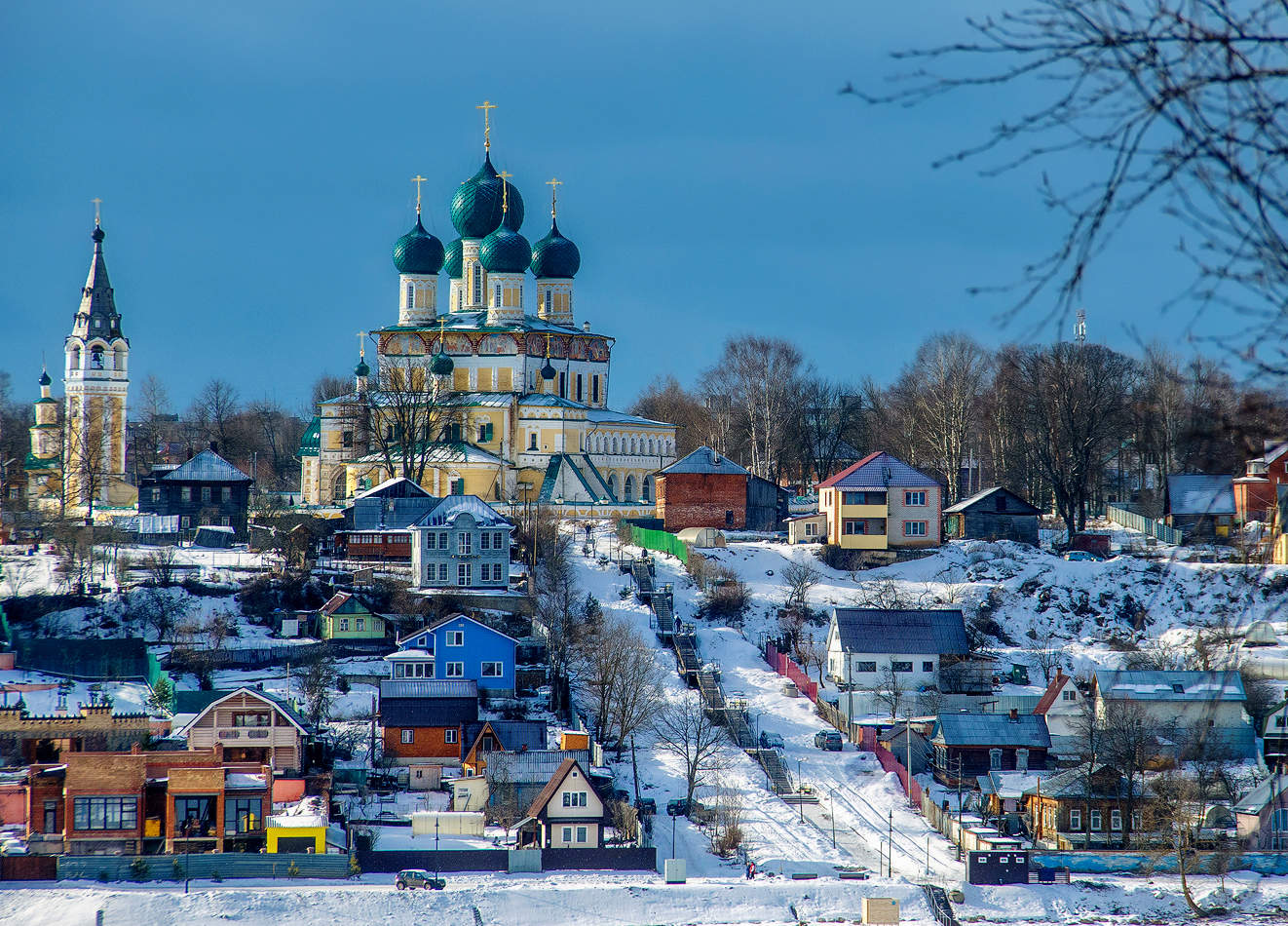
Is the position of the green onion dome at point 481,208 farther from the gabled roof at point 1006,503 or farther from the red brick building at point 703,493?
the gabled roof at point 1006,503

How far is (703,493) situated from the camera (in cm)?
5447

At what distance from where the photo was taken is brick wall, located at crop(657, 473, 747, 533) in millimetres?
54125

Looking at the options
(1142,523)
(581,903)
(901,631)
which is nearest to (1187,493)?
(1142,523)

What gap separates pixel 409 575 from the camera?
1864 inches

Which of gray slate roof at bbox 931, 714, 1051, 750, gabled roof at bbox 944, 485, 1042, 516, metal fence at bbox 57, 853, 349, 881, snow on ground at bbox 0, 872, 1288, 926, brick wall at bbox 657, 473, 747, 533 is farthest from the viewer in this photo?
brick wall at bbox 657, 473, 747, 533

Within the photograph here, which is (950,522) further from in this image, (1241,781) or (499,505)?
(1241,781)

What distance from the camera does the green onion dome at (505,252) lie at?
68.6m

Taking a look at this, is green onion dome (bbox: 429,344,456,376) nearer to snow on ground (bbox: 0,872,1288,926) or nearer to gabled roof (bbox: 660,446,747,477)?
gabled roof (bbox: 660,446,747,477)

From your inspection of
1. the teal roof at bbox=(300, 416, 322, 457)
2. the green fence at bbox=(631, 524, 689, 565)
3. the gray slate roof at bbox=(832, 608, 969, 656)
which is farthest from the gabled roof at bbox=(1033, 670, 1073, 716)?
the teal roof at bbox=(300, 416, 322, 457)

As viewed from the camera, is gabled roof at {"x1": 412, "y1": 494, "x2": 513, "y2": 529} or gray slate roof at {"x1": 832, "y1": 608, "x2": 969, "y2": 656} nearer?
gray slate roof at {"x1": 832, "y1": 608, "x2": 969, "y2": 656}

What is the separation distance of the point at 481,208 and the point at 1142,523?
31.5 metres

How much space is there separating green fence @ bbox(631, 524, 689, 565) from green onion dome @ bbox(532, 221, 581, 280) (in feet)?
69.0

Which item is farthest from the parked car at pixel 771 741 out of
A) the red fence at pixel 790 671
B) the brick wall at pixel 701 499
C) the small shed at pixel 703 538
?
the brick wall at pixel 701 499

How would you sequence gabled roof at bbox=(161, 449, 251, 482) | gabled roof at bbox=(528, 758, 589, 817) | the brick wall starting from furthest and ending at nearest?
gabled roof at bbox=(161, 449, 251, 482), the brick wall, gabled roof at bbox=(528, 758, 589, 817)
